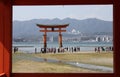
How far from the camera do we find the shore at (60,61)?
11.2 feet

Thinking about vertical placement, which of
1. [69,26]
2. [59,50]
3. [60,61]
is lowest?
[60,61]

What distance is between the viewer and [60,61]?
11.5 ft

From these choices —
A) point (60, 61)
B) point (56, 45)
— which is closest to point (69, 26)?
point (56, 45)

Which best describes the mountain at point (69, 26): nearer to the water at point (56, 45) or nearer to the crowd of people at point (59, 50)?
the water at point (56, 45)

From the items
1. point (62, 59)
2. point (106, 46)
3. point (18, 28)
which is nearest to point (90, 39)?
point (106, 46)

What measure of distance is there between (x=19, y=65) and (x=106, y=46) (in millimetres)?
1374

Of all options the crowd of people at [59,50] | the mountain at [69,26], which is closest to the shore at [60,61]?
the crowd of people at [59,50]

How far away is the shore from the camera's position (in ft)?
11.2

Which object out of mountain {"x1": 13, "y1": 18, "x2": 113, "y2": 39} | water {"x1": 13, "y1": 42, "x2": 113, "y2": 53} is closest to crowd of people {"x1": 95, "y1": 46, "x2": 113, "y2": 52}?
water {"x1": 13, "y1": 42, "x2": 113, "y2": 53}

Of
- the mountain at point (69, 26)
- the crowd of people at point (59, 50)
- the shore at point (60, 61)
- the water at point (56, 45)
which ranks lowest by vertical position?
the shore at point (60, 61)

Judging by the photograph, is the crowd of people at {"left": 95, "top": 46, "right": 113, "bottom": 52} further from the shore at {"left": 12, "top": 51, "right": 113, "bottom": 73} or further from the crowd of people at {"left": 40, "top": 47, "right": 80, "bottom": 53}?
the crowd of people at {"left": 40, "top": 47, "right": 80, "bottom": 53}

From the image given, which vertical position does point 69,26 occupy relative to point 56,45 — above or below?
above

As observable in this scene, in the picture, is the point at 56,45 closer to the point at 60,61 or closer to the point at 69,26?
the point at 60,61
